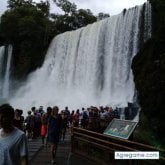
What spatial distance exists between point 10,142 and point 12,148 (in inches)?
2.6

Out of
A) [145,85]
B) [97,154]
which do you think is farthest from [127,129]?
[145,85]

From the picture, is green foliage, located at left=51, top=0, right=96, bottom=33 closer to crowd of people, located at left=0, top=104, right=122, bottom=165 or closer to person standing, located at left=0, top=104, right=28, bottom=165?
crowd of people, located at left=0, top=104, right=122, bottom=165

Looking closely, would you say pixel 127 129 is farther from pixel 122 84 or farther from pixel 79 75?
pixel 79 75

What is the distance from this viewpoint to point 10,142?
5496 millimetres

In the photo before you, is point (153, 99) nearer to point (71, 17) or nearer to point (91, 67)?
point (91, 67)

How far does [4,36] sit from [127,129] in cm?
4998

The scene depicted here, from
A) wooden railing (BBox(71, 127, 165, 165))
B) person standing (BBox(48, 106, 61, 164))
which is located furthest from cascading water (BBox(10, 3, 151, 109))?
person standing (BBox(48, 106, 61, 164))

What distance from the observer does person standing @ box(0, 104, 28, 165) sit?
5.47m

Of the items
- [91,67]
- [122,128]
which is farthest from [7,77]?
[122,128]

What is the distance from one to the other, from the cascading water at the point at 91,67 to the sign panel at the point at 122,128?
21.8 m

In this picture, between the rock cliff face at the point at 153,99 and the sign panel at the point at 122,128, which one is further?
the rock cliff face at the point at 153,99

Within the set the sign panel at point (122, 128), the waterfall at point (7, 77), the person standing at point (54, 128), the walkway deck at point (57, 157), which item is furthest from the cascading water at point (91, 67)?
the sign panel at point (122, 128)

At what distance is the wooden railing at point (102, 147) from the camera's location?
388 inches

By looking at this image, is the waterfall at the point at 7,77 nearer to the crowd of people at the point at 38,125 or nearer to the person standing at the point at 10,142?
the crowd of people at the point at 38,125
